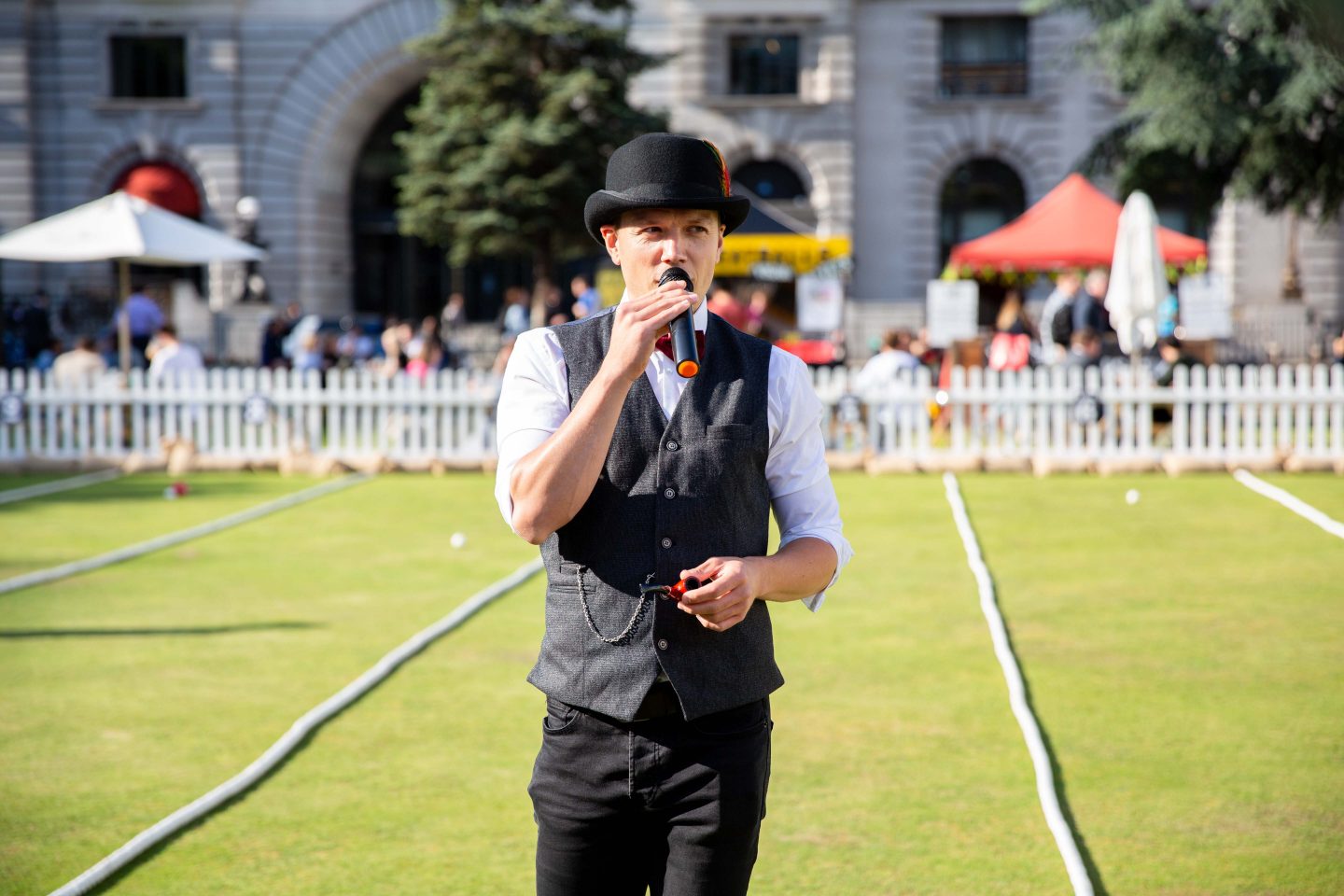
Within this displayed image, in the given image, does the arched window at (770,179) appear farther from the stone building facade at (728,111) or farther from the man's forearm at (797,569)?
the man's forearm at (797,569)

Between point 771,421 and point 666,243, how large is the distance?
1.30 feet

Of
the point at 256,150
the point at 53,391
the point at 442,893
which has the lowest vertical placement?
the point at 442,893

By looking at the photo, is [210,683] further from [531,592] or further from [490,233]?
[490,233]

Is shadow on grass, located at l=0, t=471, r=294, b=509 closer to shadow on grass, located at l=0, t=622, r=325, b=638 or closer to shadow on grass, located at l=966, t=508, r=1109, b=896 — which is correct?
shadow on grass, located at l=0, t=622, r=325, b=638

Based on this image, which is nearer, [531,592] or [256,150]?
[531,592]

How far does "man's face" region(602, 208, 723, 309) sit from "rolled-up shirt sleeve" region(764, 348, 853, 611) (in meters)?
0.26

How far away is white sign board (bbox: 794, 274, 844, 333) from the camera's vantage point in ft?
94.8

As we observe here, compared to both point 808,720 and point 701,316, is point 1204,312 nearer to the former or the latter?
point 808,720

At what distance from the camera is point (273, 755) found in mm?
5715

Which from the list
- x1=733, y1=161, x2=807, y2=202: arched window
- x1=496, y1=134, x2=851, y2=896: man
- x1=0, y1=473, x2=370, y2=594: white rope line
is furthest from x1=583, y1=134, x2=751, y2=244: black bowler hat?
x1=733, y1=161, x2=807, y2=202: arched window

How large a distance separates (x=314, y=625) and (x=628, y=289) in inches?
228

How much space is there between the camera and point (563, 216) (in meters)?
27.6

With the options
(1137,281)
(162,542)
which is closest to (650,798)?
(162,542)

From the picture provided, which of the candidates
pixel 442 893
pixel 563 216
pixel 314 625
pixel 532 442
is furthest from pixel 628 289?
pixel 563 216
